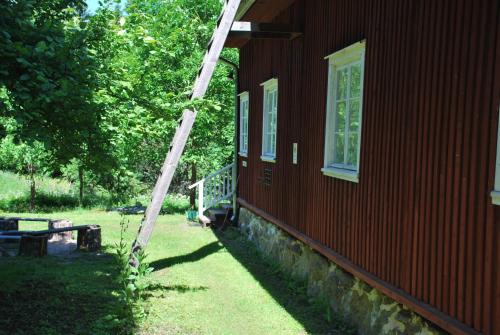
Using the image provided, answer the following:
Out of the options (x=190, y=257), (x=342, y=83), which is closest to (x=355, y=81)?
(x=342, y=83)

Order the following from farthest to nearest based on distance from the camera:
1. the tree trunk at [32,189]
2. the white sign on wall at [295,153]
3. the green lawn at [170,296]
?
the tree trunk at [32,189] < the white sign on wall at [295,153] < the green lawn at [170,296]

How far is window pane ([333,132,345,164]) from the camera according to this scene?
5.75 metres

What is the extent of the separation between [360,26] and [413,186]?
79.3 inches

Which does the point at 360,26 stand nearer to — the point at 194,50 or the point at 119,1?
the point at 119,1

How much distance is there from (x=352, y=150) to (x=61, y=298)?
3.86 meters

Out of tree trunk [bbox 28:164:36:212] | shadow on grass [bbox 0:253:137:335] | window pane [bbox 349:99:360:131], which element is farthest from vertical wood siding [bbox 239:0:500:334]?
tree trunk [bbox 28:164:36:212]

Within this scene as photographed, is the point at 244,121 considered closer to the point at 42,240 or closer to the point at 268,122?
the point at 268,122

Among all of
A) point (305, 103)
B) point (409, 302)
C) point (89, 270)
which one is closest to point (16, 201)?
point (89, 270)

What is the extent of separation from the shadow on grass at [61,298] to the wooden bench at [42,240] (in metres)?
0.26

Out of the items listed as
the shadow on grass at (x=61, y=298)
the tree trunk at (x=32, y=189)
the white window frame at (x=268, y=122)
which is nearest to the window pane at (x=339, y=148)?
the white window frame at (x=268, y=122)

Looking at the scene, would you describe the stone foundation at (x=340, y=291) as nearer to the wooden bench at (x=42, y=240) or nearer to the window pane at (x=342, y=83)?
the window pane at (x=342, y=83)

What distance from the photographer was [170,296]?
632 cm

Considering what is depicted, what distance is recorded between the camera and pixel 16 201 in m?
17.6

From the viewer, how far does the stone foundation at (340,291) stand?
14.1 ft
